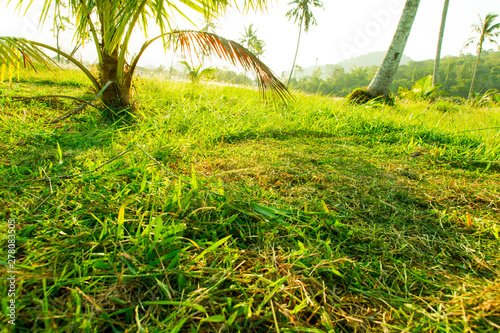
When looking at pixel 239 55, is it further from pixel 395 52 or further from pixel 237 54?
pixel 395 52

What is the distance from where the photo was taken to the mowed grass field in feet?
2.08

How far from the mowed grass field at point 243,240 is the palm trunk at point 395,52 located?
4455 mm

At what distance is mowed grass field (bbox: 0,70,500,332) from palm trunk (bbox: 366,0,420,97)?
446 centimetres

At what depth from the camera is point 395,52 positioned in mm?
5371

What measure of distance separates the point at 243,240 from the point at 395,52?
6.63 m

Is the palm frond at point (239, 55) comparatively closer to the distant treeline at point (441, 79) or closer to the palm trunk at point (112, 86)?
the palm trunk at point (112, 86)

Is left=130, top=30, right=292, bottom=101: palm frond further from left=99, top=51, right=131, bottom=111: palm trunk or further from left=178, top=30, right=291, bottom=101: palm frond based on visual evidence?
left=99, top=51, right=131, bottom=111: palm trunk

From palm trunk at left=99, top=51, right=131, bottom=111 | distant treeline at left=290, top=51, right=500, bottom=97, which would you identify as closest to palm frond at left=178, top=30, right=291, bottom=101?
palm trunk at left=99, top=51, right=131, bottom=111

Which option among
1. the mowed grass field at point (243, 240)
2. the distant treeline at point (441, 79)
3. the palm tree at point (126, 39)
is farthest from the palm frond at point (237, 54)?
the distant treeline at point (441, 79)

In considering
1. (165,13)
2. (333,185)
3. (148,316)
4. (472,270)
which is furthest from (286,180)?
(165,13)

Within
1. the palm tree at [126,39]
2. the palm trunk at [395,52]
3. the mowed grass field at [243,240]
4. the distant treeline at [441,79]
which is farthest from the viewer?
the distant treeline at [441,79]

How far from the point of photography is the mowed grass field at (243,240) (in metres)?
0.63

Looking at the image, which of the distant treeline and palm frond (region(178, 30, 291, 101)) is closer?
palm frond (region(178, 30, 291, 101))

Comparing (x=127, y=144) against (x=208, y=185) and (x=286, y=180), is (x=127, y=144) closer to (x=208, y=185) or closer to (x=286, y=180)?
(x=208, y=185)
